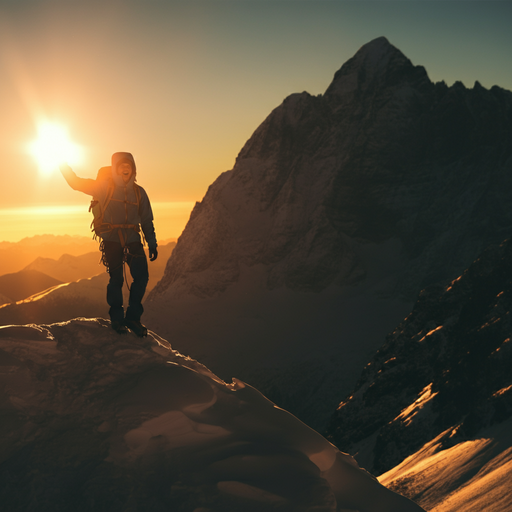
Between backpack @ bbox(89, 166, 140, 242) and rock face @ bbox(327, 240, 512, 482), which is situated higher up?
backpack @ bbox(89, 166, 140, 242)

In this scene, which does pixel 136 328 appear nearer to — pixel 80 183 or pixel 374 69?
pixel 80 183

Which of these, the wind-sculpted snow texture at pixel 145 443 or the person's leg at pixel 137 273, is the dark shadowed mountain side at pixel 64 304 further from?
the wind-sculpted snow texture at pixel 145 443

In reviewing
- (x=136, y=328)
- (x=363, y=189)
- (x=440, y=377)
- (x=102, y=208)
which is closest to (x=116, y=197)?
(x=102, y=208)

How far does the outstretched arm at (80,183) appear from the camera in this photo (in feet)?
26.2

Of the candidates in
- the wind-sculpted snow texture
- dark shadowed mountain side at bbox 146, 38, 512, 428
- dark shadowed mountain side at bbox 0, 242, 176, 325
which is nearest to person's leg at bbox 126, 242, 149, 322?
the wind-sculpted snow texture

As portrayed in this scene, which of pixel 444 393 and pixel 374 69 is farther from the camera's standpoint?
pixel 374 69

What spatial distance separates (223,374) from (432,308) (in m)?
38.3

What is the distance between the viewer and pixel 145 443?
16.6 ft

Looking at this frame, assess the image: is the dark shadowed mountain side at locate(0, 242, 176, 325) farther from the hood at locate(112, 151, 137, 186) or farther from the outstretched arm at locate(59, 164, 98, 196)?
the hood at locate(112, 151, 137, 186)

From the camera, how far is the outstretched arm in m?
7.98

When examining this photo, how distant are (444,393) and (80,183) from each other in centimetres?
4637

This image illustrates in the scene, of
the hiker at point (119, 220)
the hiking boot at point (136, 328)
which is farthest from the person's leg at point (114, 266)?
the hiking boot at point (136, 328)

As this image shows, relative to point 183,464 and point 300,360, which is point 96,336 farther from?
point 300,360

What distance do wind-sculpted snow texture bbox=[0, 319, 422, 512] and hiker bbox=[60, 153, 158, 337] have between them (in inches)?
65.7
